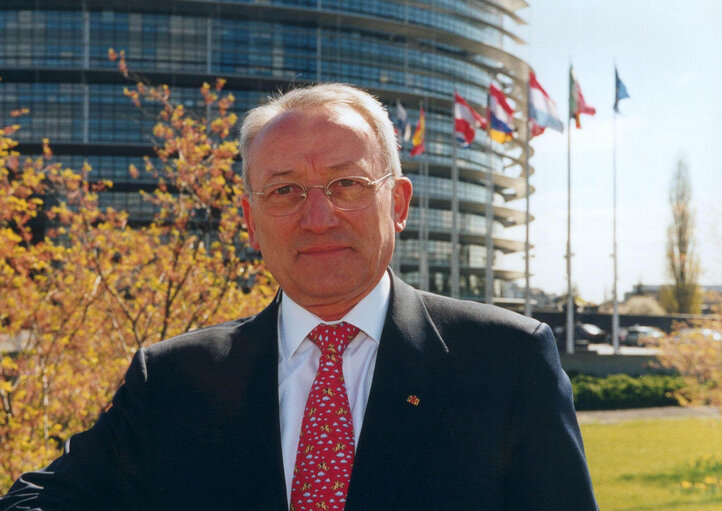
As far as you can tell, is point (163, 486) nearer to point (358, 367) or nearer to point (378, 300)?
point (358, 367)

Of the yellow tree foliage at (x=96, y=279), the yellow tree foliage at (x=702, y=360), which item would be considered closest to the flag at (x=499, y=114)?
the yellow tree foliage at (x=702, y=360)

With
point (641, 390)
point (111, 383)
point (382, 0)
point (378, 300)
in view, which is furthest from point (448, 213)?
point (378, 300)

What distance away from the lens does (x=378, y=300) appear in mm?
2266

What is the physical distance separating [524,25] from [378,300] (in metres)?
60.9

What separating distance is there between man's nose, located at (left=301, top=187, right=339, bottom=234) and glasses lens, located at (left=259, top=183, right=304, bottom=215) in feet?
0.12

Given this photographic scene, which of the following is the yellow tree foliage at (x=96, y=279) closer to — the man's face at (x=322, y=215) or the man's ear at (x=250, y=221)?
the man's ear at (x=250, y=221)

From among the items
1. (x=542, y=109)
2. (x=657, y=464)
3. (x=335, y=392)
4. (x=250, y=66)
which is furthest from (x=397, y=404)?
(x=250, y=66)

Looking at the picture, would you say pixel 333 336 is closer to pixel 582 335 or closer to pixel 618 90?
pixel 618 90

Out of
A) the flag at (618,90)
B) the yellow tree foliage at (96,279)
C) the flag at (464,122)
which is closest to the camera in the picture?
the yellow tree foliage at (96,279)

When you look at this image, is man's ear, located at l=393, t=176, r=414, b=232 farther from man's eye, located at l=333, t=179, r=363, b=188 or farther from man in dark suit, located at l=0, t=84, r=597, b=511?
man's eye, located at l=333, t=179, r=363, b=188

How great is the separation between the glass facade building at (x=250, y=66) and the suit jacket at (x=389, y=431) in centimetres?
3810

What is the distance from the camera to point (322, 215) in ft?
6.85

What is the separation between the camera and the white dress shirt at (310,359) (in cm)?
213

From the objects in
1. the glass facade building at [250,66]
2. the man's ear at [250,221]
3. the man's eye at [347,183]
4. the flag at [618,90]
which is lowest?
the man's ear at [250,221]
